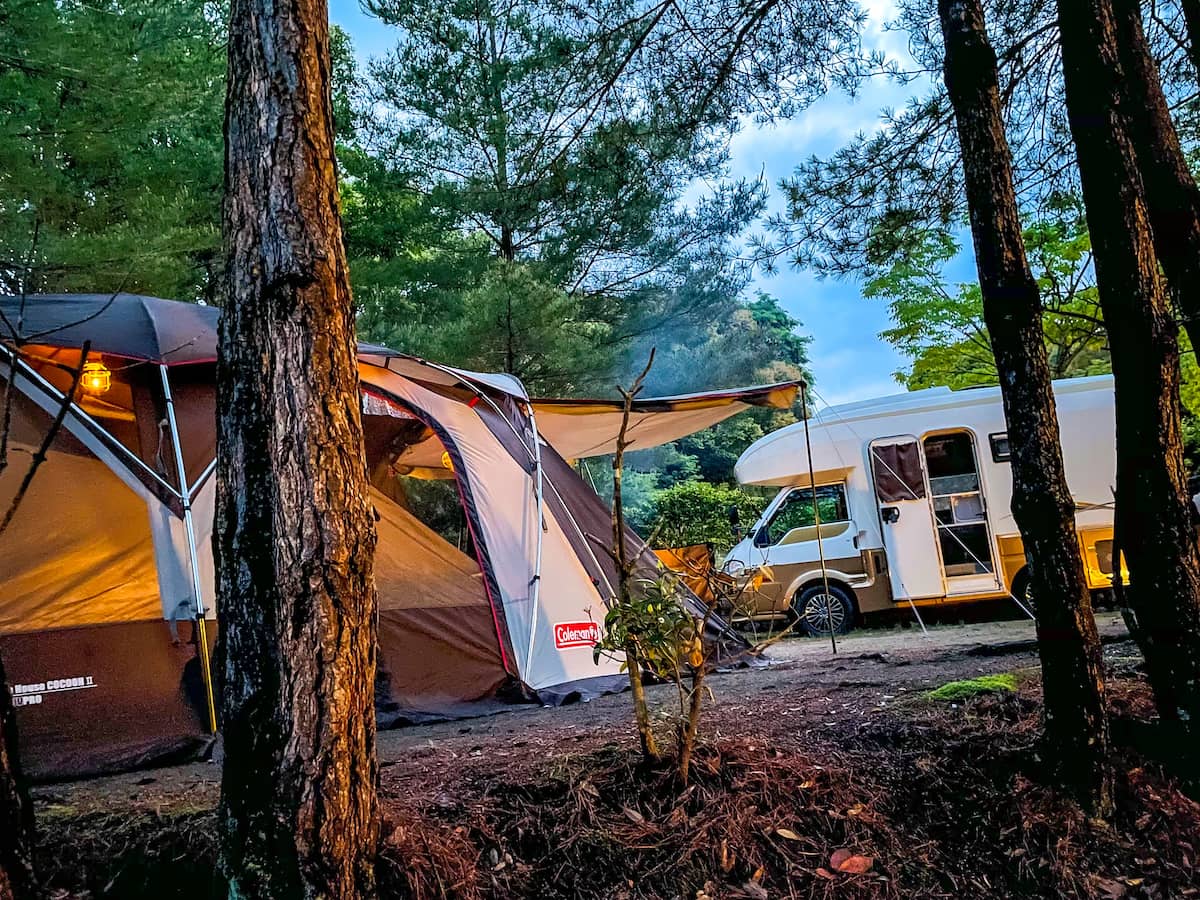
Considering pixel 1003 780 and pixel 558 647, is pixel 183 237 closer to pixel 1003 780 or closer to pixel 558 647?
pixel 558 647

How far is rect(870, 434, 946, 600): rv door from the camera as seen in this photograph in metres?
8.64

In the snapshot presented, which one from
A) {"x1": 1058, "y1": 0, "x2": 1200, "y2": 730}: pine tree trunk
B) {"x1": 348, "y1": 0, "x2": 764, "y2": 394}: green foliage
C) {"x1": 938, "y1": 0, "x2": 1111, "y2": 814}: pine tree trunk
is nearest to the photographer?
{"x1": 938, "y1": 0, "x2": 1111, "y2": 814}: pine tree trunk

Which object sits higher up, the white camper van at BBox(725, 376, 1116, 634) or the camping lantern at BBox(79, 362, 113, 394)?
the camping lantern at BBox(79, 362, 113, 394)

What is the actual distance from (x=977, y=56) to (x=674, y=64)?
2.52 meters

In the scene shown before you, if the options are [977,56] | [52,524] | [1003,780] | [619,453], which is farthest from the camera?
[52,524]

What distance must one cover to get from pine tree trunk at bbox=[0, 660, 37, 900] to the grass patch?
352 cm

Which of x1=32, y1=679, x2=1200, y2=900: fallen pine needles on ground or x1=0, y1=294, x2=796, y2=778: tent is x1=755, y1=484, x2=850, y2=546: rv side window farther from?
x1=32, y1=679, x2=1200, y2=900: fallen pine needles on ground

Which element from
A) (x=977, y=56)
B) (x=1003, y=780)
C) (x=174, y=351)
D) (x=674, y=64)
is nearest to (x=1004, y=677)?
(x=1003, y=780)

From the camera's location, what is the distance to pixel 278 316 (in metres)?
A: 2.19

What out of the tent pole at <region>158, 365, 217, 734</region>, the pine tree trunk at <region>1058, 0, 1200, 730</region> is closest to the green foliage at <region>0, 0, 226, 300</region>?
the tent pole at <region>158, 365, 217, 734</region>

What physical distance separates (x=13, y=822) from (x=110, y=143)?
824 cm

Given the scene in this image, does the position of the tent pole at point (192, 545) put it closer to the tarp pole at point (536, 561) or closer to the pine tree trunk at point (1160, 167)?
the tarp pole at point (536, 561)

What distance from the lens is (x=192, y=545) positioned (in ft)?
13.6

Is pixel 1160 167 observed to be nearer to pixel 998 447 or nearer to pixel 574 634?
pixel 574 634
